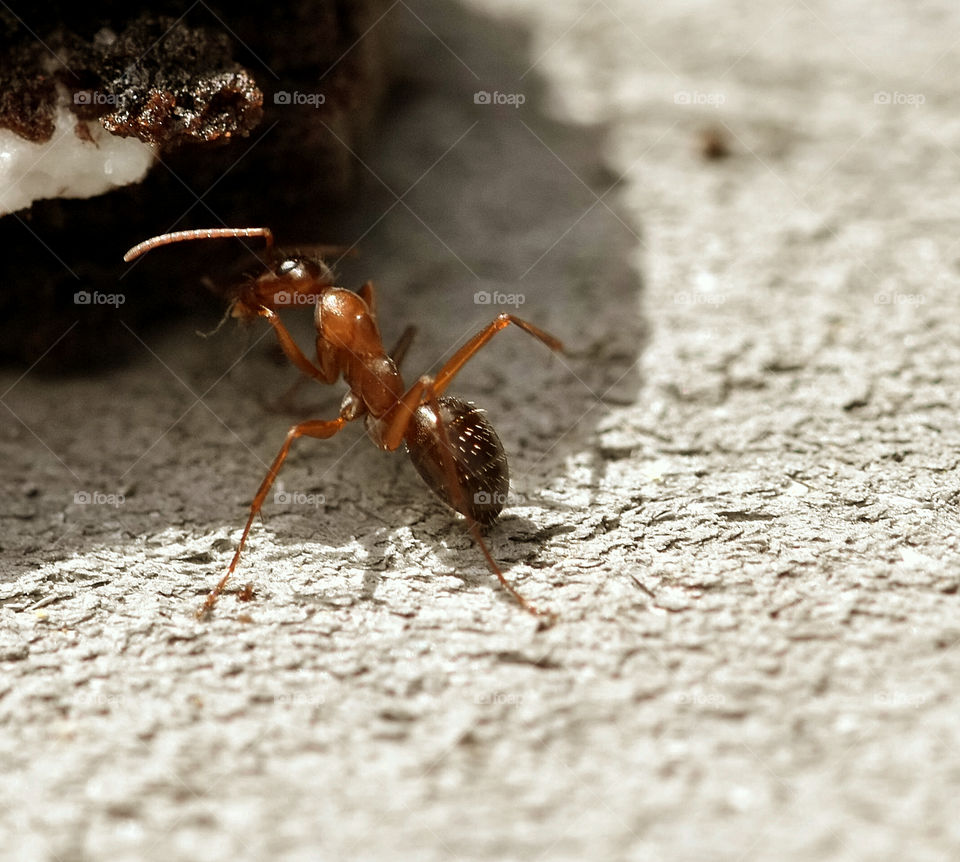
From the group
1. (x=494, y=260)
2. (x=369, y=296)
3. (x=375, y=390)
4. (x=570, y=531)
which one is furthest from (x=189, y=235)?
(x=570, y=531)

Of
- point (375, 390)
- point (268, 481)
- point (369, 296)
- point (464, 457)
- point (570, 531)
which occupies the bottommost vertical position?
point (268, 481)

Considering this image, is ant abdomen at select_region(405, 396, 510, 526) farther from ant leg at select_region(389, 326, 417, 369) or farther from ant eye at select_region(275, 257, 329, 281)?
ant eye at select_region(275, 257, 329, 281)

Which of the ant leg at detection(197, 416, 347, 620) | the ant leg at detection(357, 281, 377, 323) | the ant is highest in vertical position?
the ant leg at detection(357, 281, 377, 323)

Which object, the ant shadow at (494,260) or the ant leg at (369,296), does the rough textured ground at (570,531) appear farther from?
the ant leg at (369,296)

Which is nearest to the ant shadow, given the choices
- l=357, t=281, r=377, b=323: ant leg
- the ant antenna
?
l=357, t=281, r=377, b=323: ant leg

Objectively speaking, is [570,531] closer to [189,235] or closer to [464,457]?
[464,457]

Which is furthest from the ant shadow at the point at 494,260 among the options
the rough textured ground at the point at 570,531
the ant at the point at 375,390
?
the ant at the point at 375,390

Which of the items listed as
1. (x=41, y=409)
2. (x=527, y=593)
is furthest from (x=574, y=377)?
(x=41, y=409)

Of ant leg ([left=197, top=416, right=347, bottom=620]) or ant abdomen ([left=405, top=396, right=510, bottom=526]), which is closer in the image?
ant leg ([left=197, top=416, right=347, bottom=620])
